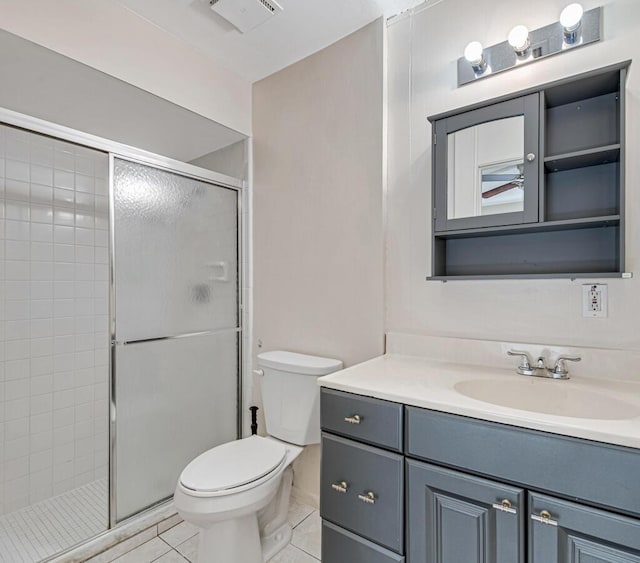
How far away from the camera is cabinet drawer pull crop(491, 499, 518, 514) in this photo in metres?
0.96

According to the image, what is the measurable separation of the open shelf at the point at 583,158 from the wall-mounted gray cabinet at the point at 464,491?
0.91m

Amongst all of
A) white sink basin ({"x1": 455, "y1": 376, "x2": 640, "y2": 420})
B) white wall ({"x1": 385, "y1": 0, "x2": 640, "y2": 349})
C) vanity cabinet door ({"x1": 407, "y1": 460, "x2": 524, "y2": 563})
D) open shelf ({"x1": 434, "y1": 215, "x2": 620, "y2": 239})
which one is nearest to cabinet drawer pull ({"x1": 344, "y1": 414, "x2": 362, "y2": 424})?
vanity cabinet door ({"x1": 407, "y1": 460, "x2": 524, "y2": 563})

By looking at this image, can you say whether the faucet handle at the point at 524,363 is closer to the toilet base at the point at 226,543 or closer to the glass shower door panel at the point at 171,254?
the toilet base at the point at 226,543

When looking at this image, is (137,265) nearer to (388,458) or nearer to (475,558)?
(388,458)

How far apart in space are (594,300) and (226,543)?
1.64 metres

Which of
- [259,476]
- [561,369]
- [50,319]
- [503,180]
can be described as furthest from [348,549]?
[50,319]

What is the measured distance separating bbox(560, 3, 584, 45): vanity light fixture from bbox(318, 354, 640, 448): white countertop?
1205mm

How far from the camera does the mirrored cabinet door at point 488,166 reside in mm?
1332

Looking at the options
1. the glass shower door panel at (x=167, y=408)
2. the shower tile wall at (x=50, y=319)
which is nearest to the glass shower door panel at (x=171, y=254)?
the glass shower door panel at (x=167, y=408)

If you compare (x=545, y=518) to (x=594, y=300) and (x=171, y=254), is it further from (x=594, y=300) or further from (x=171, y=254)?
(x=171, y=254)

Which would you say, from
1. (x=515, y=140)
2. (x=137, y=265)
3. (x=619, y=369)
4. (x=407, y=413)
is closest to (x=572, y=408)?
(x=619, y=369)

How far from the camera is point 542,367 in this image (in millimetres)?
1343

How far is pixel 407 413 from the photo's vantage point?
3.73 feet

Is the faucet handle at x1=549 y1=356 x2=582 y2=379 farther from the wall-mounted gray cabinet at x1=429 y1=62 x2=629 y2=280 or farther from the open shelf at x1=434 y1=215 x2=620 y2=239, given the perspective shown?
the open shelf at x1=434 y1=215 x2=620 y2=239
